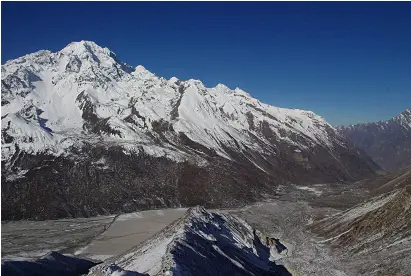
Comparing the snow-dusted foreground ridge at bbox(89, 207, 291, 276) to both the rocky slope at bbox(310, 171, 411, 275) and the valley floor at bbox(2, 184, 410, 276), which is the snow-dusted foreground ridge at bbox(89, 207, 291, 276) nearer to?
the valley floor at bbox(2, 184, 410, 276)

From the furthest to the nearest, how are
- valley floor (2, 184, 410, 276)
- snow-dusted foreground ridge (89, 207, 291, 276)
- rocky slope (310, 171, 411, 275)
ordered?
valley floor (2, 184, 410, 276)
rocky slope (310, 171, 411, 275)
snow-dusted foreground ridge (89, 207, 291, 276)

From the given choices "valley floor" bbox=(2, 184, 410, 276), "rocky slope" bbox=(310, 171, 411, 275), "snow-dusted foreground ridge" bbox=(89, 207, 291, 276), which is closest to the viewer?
"snow-dusted foreground ridge" bbox=(89, 207, 291, 276)

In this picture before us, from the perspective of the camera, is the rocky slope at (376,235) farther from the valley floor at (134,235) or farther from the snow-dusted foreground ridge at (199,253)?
the snow-dusted foreground ridge at (199,253)

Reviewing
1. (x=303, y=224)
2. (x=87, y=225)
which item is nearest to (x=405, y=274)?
(x=303, y=224)

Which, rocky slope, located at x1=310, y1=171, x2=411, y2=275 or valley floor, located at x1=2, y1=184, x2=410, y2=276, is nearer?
rocky slope, located at x1=310, y1=171, x2=411, y2=275

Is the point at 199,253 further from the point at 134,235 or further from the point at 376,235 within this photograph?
the point at 134,235

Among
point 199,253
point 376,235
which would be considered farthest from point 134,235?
point 376,235

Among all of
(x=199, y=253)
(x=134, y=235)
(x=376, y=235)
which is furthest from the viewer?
(x=134, y=235)

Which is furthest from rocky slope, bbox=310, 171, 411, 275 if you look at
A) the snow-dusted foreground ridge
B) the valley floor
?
the snow-dusted foreground ridge

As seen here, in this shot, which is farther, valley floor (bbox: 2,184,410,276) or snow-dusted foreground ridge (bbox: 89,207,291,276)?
valley floor (bbox: 2,184,410,276)
